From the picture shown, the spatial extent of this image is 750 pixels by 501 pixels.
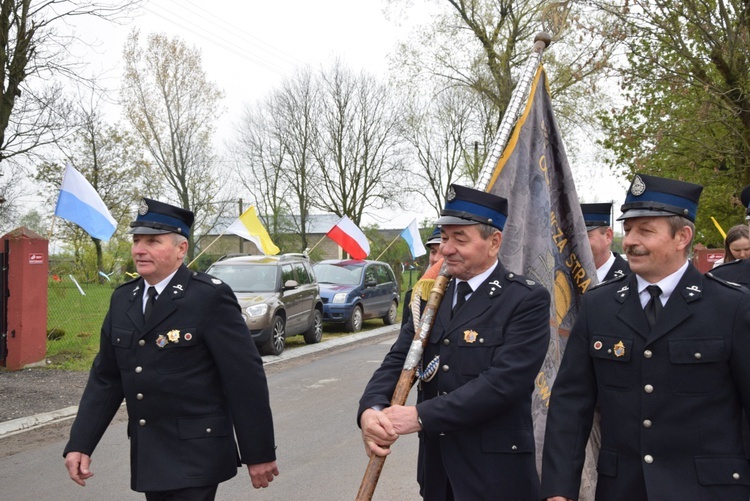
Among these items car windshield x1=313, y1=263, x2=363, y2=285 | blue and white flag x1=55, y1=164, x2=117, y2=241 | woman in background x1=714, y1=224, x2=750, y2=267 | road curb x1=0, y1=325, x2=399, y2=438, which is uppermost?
blue and white flag x1=55, y1=164, x2=117, y2=241

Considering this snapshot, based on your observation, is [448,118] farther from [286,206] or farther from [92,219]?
[92,219]

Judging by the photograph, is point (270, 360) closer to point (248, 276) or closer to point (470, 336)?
point (248, 276)

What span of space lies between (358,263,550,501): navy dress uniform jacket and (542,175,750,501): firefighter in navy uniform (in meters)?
0.19

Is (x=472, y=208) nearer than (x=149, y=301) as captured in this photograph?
Yes

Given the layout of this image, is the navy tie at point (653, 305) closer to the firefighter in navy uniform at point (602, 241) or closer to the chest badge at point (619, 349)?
the chest badge at point (619, 349)

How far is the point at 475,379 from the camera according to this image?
3.00 meters

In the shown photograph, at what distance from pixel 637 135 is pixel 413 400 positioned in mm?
7109

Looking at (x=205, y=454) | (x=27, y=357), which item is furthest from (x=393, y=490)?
(x=27, y=357)

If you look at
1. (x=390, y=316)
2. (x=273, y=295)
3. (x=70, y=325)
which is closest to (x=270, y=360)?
(x=273, y=295)

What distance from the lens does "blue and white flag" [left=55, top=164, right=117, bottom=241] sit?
9.93m

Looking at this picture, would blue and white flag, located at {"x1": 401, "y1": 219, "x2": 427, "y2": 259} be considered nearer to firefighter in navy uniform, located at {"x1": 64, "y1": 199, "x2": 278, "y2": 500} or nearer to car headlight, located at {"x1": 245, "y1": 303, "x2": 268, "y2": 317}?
car headlight, located at {"x1": 245, "y1": 303, "x2": 268, "y2": 317}

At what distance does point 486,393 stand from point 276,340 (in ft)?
38.5

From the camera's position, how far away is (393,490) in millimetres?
6086

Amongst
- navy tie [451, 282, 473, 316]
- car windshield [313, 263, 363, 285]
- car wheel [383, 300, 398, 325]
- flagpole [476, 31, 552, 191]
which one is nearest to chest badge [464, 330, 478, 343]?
navy tie [451, 282, 473, 316]
